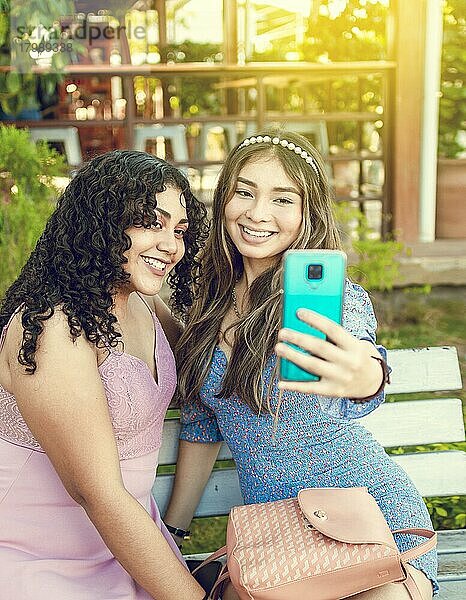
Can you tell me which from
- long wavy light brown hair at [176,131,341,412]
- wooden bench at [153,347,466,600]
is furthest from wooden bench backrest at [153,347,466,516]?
long wavy light brown hair at [176,131,341,412]

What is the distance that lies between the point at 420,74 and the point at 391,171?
2.48 feet

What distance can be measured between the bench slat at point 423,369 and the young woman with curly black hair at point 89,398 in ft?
2.59

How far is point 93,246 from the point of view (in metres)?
1.92

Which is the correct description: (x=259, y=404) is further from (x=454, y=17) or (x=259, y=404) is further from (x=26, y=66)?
(x=454, y=17)

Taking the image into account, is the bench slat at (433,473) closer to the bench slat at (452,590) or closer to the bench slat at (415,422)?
the bench slat at (415,422)

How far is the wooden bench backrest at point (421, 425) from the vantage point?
2.57 metres

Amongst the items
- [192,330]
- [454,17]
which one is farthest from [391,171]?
[192,330]

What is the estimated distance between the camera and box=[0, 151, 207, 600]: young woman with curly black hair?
1848 millimetres

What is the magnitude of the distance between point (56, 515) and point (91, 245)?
0.60m

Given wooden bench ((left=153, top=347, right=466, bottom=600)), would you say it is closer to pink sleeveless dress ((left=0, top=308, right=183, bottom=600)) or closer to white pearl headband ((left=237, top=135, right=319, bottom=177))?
pink sleeveless dress ((left=0, top=308, right=183, bottom=600))

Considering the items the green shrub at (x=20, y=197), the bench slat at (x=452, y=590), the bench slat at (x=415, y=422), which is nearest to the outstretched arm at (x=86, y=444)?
the bench slat at (x=452, y=590)

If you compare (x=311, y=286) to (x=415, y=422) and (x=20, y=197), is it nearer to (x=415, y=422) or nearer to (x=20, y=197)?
(x=415, y=422)

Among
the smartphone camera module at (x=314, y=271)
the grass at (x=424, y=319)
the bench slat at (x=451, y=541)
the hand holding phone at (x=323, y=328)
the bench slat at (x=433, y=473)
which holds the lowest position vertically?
the grass at (x=424, y=319)

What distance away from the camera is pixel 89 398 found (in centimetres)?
184
